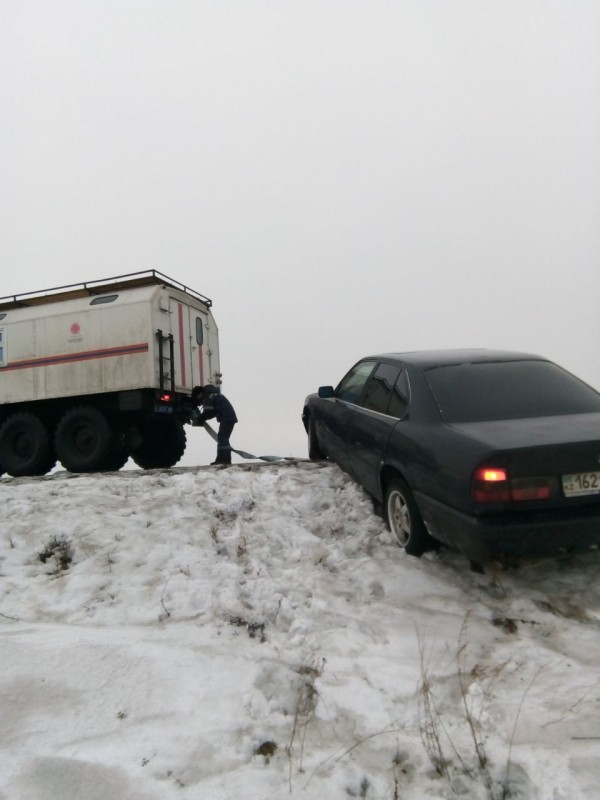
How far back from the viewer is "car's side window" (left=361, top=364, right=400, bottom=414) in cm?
511

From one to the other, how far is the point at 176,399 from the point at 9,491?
397 centimetres

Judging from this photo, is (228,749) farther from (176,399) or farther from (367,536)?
(176,399)

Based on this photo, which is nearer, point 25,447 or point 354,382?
point 354,382

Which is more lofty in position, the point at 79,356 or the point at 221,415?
the point at 79,356

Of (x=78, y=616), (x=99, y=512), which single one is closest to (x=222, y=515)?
(x=99, y=512)

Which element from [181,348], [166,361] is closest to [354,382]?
[166,361]

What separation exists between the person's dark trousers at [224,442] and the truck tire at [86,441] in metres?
1.65

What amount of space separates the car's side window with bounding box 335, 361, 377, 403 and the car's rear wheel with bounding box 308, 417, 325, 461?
109 cm

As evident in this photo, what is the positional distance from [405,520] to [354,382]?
1.99 m

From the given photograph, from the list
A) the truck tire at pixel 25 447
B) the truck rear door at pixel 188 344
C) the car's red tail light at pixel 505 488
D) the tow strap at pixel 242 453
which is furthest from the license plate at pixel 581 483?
the truck tire at pixel 25 447

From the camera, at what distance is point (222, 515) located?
17.5ft

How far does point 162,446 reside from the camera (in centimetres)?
1129

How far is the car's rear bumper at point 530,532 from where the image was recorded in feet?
11.3

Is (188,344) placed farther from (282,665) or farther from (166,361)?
(282,665)
